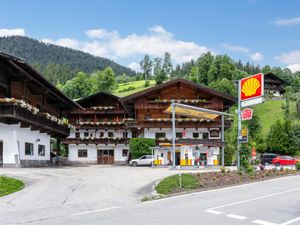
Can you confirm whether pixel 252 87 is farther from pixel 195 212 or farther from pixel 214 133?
pixel 214 133

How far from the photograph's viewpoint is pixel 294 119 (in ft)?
309

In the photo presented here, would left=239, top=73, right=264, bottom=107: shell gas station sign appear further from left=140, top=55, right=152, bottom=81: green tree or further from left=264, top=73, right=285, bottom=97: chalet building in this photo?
left=140, top=55, right=152, bottom=81: green tree

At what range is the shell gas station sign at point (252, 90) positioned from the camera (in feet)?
86.2

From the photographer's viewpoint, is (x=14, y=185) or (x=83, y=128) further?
(x=83, y=128)

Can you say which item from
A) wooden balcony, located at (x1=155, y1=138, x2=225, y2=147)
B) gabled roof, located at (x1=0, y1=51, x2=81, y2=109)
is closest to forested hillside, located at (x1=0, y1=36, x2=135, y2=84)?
wooden balcony, located at (x1=155, y1=138, x2=225, y2=147)

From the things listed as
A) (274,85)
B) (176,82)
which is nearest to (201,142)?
(176,82)

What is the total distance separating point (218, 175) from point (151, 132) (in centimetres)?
2971

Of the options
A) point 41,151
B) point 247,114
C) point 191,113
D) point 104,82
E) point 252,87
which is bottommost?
point 41,151

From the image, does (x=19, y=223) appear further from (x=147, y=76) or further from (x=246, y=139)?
(x=147, y=76)

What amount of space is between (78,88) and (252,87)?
107006 mm

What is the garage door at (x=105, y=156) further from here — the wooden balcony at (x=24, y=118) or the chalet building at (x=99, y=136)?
the wooden balcony at (x=24, y=118)

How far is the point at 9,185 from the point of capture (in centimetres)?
1766

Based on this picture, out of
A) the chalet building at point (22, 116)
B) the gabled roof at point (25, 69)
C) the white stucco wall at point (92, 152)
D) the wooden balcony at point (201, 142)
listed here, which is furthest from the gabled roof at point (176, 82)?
the gabled roof at point (25, 69)

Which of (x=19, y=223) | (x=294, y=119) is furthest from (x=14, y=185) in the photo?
(x=294, y=119)
